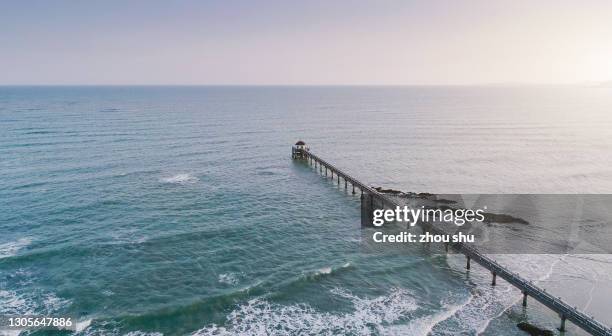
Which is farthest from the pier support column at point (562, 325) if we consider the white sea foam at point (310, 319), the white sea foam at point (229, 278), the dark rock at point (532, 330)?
the white sea foam at point (229, 278)

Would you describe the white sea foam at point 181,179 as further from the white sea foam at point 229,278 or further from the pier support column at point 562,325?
the pier support column at point 562,325

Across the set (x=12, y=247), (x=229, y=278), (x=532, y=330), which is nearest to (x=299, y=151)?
(x=229, y=278)

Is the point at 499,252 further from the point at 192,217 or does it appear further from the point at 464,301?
the point at 192,217

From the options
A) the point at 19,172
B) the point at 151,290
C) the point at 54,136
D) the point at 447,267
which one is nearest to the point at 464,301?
the point at 447,267

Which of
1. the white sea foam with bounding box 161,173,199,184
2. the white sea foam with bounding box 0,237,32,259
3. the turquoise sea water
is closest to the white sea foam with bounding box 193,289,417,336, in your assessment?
the turquoise sea water

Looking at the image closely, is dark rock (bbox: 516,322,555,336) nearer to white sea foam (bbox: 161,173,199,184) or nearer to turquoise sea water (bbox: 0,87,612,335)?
turquoise sea water (bbox: 0,87,612,335)

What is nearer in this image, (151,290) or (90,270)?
(151,290)

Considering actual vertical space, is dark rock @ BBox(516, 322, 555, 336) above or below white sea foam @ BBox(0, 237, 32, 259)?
below
